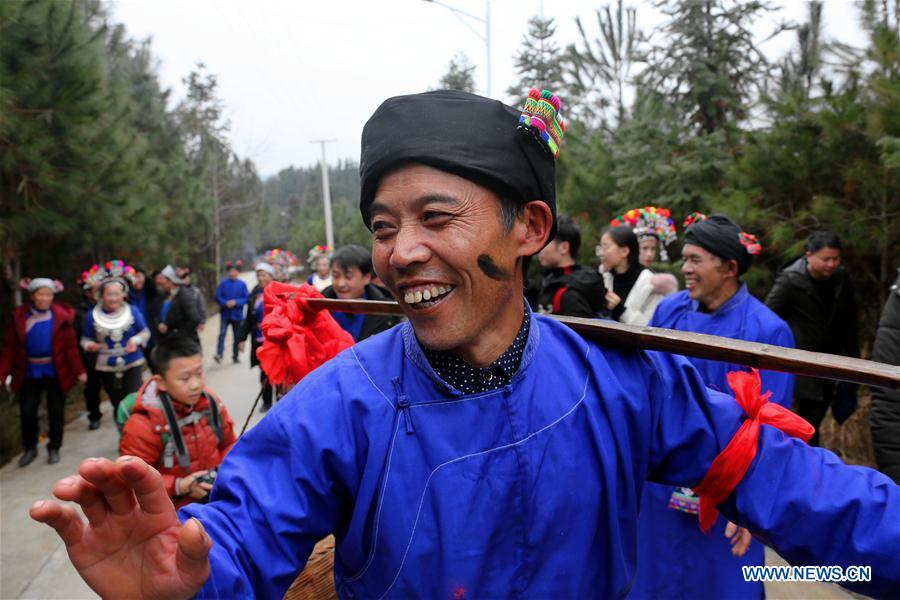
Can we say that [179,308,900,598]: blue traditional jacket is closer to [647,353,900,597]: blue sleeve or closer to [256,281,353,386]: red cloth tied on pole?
[647,353,900,597]: blue sleeve

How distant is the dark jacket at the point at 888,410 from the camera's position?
2502mm

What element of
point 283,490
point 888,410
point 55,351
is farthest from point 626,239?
Result: point 55,351

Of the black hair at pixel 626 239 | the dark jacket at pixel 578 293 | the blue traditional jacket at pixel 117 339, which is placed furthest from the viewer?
the blue traditional jacket at pixel 117 339

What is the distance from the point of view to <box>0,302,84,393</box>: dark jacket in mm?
6160

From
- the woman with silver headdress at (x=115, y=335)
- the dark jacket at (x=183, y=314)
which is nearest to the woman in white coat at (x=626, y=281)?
the woman with silver headdress at (x=115, y=335)

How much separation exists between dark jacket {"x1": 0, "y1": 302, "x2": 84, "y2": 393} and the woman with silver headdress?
22cm

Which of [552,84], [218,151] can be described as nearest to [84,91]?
[552,84]

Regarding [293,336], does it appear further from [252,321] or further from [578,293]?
[252,321]

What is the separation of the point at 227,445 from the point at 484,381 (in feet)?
8.41

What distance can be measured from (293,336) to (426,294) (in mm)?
1703

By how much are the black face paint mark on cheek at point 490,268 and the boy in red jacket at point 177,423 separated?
91.4 inches

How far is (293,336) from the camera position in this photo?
2994 mm

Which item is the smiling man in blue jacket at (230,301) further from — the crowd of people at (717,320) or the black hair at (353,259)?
the crowd of people at (717,320)

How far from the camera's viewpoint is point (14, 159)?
6.80 meters
